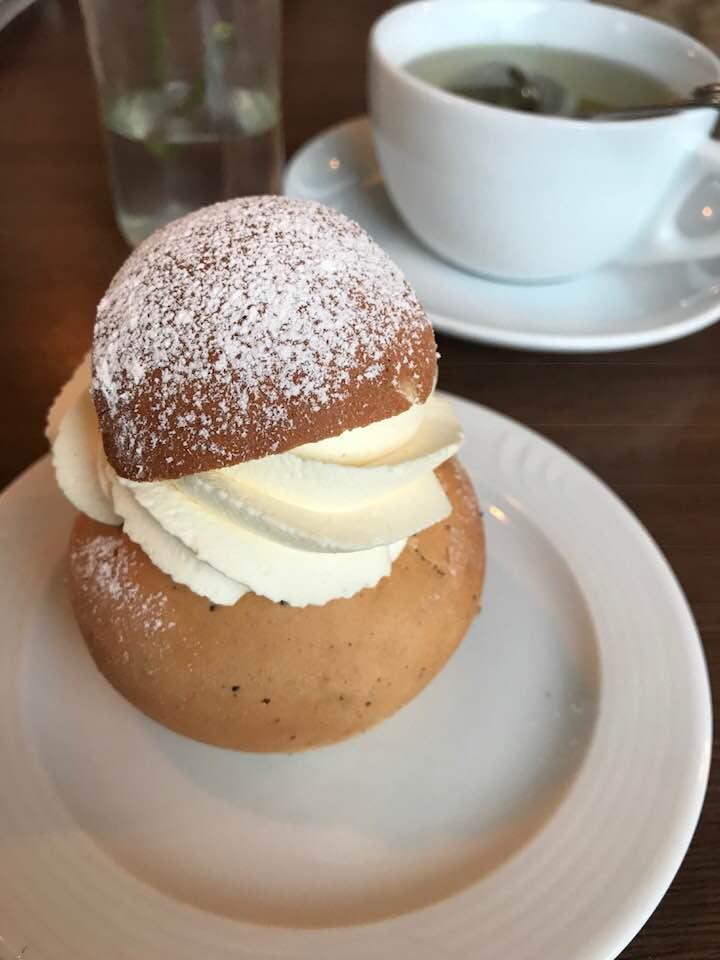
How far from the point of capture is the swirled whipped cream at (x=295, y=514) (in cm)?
70

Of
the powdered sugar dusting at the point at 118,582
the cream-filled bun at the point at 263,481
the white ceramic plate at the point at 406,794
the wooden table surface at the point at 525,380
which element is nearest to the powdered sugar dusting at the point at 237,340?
the cream-filled bun at the point at 263,481

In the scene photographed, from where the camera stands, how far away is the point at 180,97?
127 cm

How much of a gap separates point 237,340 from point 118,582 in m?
0.26

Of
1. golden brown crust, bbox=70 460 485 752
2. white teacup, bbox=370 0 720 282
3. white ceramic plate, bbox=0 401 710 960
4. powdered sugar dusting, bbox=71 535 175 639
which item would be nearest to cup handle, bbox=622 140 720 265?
white teacup, bbox=370 0 720 282

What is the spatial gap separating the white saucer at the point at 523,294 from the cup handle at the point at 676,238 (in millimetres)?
27

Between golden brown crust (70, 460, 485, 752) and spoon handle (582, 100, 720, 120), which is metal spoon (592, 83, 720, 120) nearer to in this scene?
spoon handle (582, 100, 720, 120)

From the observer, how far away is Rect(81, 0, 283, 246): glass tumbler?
121 cm

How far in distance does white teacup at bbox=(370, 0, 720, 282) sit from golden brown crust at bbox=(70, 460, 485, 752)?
0.63 metres

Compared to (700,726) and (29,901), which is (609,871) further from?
(29,901)

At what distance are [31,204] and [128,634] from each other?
99cm

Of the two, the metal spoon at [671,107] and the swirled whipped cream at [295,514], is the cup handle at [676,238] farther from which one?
the swirled whipped cream at [295,514]

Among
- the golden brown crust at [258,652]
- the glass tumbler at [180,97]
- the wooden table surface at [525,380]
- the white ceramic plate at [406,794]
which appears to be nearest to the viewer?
the white ceramic plate at [406,794]

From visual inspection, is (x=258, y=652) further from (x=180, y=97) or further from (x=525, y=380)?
(x=180, y=97)

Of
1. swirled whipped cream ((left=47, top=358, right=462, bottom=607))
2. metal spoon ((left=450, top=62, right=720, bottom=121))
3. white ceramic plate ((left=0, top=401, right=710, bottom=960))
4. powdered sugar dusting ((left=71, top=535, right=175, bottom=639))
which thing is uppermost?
metal spoon ((left=450, top=62, right=720, bottom=121))
